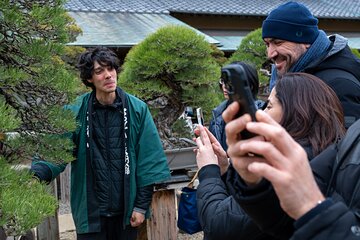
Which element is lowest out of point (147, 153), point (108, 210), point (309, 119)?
point (108, 210)

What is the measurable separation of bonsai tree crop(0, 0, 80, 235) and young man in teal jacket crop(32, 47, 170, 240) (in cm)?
55

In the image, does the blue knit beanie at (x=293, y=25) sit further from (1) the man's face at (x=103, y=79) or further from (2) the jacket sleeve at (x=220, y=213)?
(1) the man's face at (x=103, y=79)

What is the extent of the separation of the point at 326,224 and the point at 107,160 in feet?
5.93

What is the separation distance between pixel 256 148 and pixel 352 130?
12.9 inches

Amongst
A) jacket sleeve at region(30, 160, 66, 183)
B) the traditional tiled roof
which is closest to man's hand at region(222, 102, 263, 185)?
jacket sleeve at region(30, 160, 66, 183)

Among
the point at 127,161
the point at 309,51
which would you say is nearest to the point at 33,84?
the point at 127,161

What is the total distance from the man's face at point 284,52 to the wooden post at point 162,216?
65.6 inches

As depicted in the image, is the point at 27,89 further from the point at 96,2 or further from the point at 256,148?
the point at 96,2

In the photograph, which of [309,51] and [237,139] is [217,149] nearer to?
[309,51]

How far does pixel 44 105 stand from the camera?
1740mm

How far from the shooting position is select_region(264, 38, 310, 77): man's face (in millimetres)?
1905

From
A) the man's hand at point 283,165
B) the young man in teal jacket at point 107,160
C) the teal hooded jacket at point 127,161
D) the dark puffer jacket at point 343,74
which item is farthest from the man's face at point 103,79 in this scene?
the man's hand at point 283,165

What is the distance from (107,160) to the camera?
2.37 meters

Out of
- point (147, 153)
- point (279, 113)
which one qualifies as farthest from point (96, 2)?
point (279, 113)
